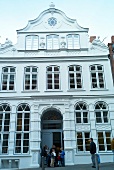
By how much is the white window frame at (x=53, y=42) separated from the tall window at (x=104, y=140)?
27.1ft

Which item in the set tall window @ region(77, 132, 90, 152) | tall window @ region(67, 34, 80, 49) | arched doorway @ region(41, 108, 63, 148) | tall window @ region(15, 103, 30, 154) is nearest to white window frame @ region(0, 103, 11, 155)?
tall window @ region(15, 103, 30, 154)

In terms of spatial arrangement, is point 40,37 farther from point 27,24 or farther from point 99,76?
point 99,76

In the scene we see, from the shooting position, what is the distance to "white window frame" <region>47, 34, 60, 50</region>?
1770 cm

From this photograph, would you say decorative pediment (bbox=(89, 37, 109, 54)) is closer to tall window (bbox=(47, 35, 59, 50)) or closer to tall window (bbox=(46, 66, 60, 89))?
tall window (bbox=(47, 35, 59, 50))

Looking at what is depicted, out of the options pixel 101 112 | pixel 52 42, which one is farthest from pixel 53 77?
pixel 101 112

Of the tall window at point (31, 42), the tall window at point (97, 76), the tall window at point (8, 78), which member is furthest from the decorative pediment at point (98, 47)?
the tall window at point (8, 78)

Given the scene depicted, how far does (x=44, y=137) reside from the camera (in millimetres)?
15602

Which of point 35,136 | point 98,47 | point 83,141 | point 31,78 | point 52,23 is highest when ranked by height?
point 52,23

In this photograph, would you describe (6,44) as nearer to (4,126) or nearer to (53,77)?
(53,77)

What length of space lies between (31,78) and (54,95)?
2.51 metres

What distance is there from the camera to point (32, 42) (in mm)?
17891

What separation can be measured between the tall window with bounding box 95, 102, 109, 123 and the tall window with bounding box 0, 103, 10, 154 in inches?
274

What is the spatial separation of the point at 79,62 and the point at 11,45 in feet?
20.5

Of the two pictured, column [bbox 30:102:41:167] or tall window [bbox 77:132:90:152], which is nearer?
column [bbox 30:102:41:167]
